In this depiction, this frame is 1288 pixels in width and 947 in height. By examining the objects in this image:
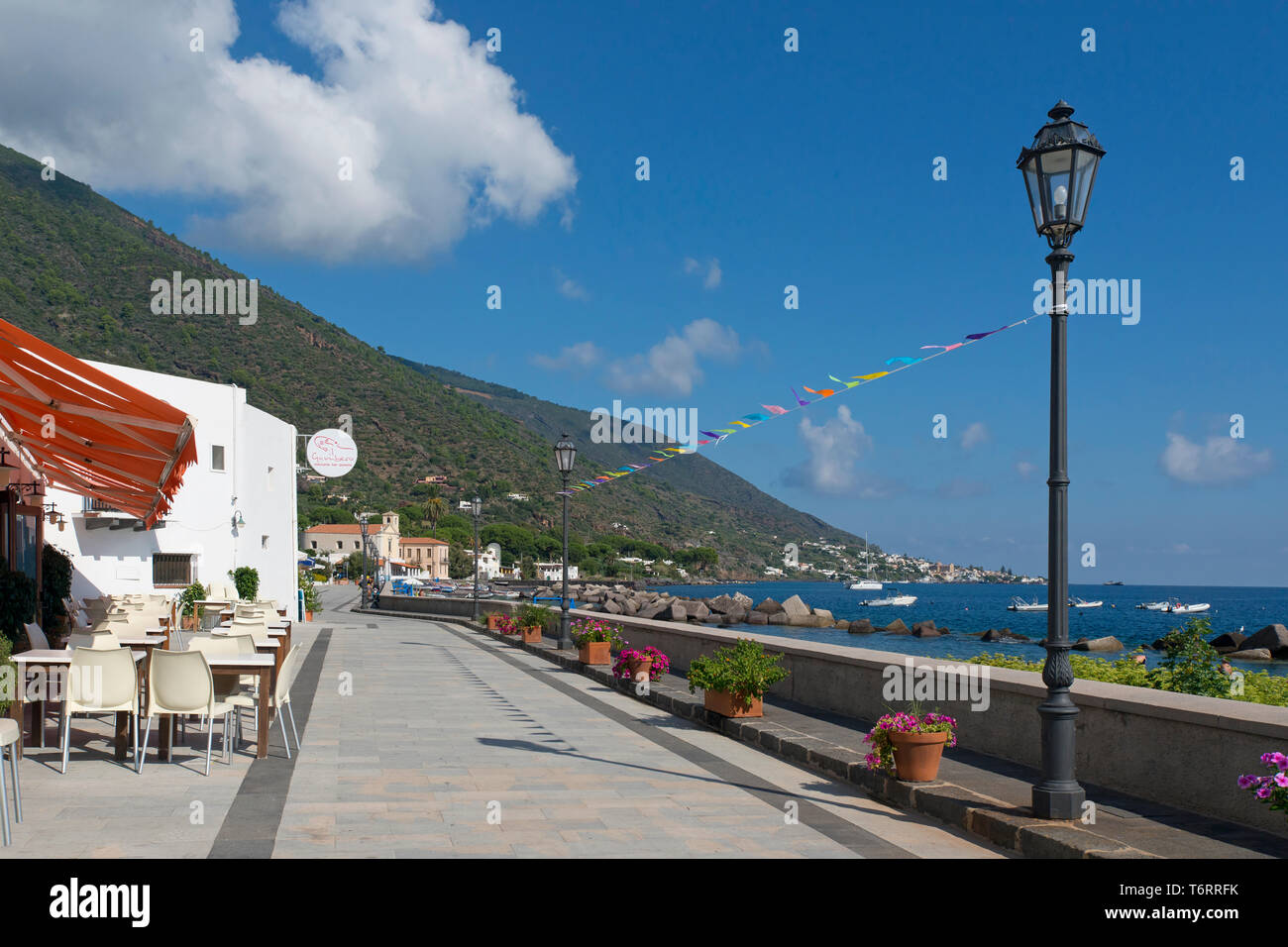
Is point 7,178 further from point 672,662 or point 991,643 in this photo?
point 672,662

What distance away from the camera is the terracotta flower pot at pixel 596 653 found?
19.0 metres

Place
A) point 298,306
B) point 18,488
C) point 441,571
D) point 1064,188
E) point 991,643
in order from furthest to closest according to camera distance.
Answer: point 441,571, point 298,306, point 991,643, point 18,488, point 1064,188

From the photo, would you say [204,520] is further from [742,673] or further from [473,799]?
[473,799]

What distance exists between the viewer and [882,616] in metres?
116

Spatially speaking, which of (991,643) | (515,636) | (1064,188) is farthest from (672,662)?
(991,643)

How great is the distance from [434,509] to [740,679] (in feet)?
370

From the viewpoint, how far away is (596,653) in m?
19.0

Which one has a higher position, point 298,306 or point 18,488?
point 298,306

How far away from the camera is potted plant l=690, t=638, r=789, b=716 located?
463 inches

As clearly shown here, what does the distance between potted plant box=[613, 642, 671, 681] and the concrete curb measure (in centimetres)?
149

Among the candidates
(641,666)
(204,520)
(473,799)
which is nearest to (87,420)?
(473,799)

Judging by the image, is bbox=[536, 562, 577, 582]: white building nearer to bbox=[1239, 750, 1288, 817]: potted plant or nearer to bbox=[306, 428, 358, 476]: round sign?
bbox=[306, 428, 358, 476]: round sign

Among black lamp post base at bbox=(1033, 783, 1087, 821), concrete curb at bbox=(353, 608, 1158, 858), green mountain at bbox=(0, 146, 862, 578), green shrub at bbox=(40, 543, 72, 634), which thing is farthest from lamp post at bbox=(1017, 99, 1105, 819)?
green mountain at bbox=(0, 146, 862, 578)

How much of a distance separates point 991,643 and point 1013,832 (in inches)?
2410
